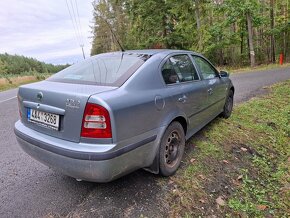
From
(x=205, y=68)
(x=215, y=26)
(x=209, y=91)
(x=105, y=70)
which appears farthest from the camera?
(x=215, y=26)

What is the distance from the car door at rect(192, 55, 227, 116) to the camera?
4.37 m

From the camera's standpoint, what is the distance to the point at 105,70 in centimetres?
312

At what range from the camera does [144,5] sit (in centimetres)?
2156

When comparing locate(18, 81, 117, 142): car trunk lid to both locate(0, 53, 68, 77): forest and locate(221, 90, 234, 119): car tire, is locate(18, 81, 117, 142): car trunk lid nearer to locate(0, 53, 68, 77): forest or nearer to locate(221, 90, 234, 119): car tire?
locate(221, 90, 234, 119): car tire

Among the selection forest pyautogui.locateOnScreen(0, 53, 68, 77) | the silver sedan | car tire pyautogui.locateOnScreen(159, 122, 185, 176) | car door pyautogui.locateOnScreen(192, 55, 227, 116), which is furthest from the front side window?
forest pyautogui.locateOnScreen(0, 53, 68, 77)

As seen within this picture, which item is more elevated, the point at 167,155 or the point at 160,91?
the point at 160,91

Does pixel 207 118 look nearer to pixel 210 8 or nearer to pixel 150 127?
pixel 150 127

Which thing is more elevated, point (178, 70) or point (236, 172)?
point (178, 70)

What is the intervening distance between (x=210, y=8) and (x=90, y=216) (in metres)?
19.5

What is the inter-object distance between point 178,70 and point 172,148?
1.11m

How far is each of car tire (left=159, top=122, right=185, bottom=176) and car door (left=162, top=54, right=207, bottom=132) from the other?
299 mm

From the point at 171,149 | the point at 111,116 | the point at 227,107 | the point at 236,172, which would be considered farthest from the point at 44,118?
the point at 227,107

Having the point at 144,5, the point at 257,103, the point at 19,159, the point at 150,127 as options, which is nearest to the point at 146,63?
the point at 150,127

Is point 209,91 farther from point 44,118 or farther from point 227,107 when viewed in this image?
point 44,118
